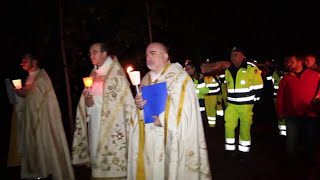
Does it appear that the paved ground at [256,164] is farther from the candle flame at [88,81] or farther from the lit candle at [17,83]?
the candle flame at [88,81]

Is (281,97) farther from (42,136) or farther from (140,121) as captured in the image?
(42,136)

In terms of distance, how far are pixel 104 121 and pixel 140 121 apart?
96 cm

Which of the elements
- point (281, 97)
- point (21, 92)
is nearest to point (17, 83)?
point (21, 92)

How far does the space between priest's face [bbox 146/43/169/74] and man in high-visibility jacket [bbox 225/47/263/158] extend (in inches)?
112

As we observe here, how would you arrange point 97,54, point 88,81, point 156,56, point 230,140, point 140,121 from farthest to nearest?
point 230,140 → point 97,54 → point 88,81 → point 140,121 → point 156,56

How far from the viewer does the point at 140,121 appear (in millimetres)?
4898

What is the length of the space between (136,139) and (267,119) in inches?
353

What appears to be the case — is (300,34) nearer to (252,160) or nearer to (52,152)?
(252,160)

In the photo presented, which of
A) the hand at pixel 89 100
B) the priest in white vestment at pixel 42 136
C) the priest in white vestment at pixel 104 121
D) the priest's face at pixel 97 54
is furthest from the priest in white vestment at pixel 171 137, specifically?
the priest in white vestment at pixel 42 136

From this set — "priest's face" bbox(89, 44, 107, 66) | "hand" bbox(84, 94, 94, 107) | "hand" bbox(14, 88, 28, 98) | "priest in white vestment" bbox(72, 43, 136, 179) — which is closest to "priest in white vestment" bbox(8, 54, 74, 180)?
"hand" bbox(14, 88, 28, 98)

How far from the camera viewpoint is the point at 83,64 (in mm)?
9359

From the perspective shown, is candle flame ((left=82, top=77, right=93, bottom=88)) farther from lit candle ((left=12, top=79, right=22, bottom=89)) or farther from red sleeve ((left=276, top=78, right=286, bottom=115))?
red sleeve ((left=276, top=78, right=286, bottom=115))

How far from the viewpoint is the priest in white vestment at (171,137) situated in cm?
450

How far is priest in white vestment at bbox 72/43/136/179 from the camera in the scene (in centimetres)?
564
